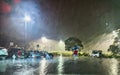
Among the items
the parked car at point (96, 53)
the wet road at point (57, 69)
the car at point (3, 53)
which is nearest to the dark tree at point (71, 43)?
the parked car at point (96, 53)

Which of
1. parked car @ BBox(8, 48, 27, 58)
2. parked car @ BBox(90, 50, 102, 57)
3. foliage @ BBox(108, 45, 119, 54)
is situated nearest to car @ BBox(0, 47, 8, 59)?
parked car @ BBox(8, 48, 27, 58)

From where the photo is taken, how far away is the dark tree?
3888 centimetres

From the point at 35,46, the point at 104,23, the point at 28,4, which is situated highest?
the point at 28,4

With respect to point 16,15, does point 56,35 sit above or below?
below

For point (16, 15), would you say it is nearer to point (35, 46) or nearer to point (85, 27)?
point (35, 46)

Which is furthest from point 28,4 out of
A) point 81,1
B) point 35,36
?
point 81,1

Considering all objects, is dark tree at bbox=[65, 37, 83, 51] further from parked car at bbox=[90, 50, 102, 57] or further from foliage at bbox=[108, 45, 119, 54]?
foliage at bbox=[108, 45, 119, 54]

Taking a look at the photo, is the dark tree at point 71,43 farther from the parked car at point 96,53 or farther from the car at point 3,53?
the car at point 3,53

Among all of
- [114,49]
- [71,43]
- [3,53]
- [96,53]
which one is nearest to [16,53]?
[3,53]

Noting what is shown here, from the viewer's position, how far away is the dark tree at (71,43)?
38881mm

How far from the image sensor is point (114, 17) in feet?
127

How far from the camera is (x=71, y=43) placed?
129 ft

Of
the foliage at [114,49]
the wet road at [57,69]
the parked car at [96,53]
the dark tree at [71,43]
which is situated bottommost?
the wet road at [57,69]

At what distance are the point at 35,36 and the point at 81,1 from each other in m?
7.33
